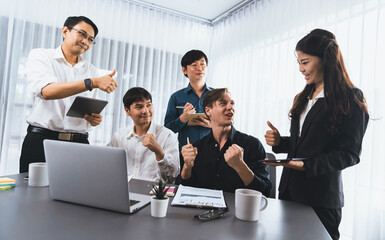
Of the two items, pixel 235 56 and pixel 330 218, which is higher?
pixel 235 56

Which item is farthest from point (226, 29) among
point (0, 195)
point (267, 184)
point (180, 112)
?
point (0, 195)

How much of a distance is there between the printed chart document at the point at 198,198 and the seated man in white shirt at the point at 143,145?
1.81ft

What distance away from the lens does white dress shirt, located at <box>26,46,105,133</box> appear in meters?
1.82

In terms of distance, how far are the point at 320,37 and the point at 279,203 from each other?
903 mm

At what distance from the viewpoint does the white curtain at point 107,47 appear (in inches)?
126

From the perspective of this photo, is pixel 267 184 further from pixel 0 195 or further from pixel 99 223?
pixel 0 195

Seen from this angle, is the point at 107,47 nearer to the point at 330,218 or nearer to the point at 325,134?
the point at 325,134

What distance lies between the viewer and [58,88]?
1.71m

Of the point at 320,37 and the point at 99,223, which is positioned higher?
the point at 320,37

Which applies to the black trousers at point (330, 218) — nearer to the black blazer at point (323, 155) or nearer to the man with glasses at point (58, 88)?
the black blazer at point (323, 155)

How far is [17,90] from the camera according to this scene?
3.24 metres

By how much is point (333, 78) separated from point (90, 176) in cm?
124

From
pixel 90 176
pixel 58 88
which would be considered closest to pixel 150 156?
pixel 58 88

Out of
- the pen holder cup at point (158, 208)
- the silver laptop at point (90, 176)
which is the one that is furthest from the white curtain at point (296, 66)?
the silver laptop at point (90, 176)
